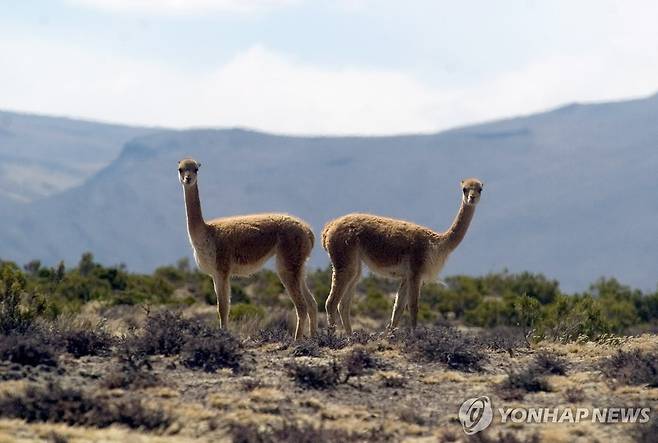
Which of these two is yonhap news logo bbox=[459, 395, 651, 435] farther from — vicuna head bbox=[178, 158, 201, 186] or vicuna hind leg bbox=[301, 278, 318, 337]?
vicuna head bbox=[178, 158, 201, 186]

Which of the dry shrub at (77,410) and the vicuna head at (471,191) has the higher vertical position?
the vicuna head at (471,191)

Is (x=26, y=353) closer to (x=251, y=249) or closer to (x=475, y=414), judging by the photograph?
(x=251, y=249)

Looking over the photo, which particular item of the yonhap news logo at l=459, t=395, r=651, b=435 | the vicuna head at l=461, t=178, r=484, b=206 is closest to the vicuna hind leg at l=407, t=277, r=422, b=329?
the vicuna head at l=461, t=178, r=484, b=206

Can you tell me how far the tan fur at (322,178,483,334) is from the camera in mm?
17359

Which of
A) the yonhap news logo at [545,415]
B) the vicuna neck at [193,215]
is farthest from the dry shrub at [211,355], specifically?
the yonhap news logo at [545,415]

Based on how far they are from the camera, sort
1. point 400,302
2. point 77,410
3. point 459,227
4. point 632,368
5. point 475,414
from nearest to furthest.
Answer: point 77,410, point 475,414, point 632,368, point 400,302, point 459,227

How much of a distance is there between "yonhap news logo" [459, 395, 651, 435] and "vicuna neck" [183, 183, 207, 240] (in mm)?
5241

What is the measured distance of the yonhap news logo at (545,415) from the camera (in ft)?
40.9

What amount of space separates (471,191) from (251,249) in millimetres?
3415

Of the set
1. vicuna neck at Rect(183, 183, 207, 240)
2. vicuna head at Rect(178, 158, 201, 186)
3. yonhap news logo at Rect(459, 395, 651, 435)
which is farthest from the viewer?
vicuna head at Rect(178, 158, 201, 186)

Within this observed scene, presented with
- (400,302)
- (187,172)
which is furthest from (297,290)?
(187,172)

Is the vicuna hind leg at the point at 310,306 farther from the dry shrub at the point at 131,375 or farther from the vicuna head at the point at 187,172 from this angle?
the dry shrub at the point at 131,375

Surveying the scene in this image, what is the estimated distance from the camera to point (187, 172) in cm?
1741

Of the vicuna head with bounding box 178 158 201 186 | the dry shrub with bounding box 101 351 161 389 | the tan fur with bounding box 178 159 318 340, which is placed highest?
the vicuna head with bounding box 178 158 201 186
